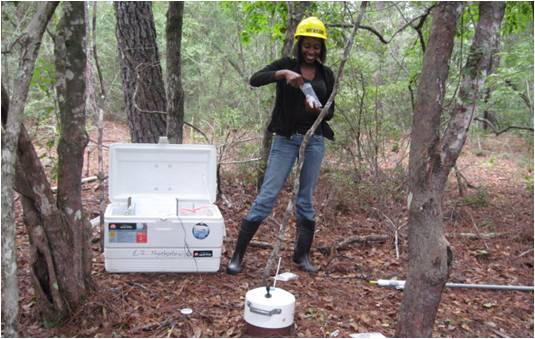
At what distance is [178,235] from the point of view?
12.0 feet

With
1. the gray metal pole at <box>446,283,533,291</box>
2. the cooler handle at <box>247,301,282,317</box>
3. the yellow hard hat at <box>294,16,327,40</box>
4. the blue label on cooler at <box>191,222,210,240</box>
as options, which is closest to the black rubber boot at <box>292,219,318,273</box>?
the blue label on cooler at <box>191,222,210,240</box>

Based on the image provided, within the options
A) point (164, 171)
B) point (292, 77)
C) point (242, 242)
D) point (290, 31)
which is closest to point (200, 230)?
point (242, 242)

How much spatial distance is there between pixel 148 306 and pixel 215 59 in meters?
11.1

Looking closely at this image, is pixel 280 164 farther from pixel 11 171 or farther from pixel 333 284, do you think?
pixel 11 171

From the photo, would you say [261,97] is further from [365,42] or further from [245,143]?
[365,42]

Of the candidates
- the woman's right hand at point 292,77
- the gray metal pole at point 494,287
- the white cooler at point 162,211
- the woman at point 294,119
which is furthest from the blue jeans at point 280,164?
the gray metal pole at point 494,287

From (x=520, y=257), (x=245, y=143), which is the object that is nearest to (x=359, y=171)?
(x=245, y=143)

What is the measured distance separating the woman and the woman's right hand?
96 mm

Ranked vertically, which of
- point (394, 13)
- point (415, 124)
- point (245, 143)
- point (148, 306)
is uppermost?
point (394, 13)

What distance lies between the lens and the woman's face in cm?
375

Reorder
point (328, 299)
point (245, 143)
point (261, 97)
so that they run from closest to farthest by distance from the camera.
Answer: point (328, 299), point (245, 143), point (261, 97)

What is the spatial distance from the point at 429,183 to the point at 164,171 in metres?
2.27

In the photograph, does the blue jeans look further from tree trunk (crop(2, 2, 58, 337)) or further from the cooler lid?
tree trunk (crop(2, 2, 58, 337))

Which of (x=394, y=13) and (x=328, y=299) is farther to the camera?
(x=394, y=13)
